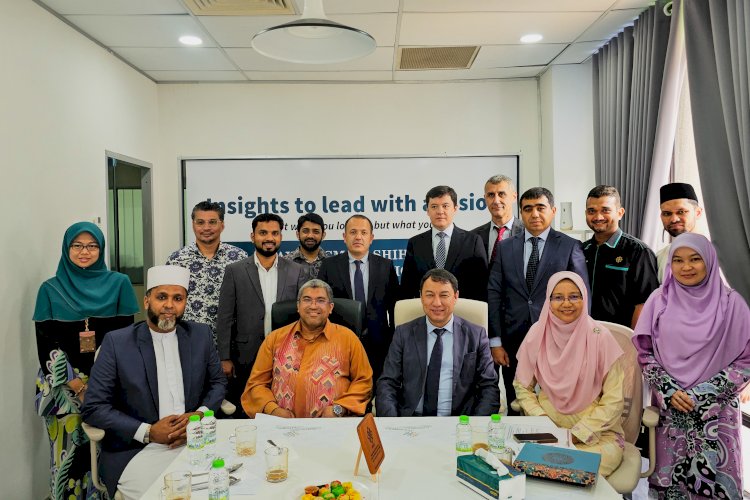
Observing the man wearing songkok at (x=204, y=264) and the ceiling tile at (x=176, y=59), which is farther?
the ceiling tile at (x=176, y=59)

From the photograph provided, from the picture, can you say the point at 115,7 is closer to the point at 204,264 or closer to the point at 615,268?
the point at 204,264

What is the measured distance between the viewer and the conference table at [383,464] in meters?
1.77

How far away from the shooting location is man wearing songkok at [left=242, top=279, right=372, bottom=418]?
9.36 ft

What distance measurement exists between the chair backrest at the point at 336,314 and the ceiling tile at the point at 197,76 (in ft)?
9.35

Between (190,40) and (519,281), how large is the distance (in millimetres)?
3029

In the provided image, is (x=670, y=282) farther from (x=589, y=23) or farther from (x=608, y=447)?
(x=589, y=23)

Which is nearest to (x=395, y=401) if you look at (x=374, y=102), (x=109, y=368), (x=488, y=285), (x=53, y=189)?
(x=488, y=285)

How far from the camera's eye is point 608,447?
2447 mm

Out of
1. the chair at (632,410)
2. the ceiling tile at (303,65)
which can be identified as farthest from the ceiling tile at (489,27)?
the chair at (632,410)

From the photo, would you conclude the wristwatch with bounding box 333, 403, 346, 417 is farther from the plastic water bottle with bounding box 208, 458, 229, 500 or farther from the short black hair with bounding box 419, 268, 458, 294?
the plastic water bottle with bounding box 208, 458, 229, 500

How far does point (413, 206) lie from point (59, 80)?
317 cm

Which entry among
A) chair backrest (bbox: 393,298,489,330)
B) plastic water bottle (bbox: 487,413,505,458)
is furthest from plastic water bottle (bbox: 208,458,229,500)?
chair backrest (bbox: 393,298,489,330)

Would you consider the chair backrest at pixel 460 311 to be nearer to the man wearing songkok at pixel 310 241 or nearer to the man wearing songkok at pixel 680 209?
the man wearing songkok at pixel 310 241

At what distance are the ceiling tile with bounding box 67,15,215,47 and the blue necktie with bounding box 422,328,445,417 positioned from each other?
9.12ft
